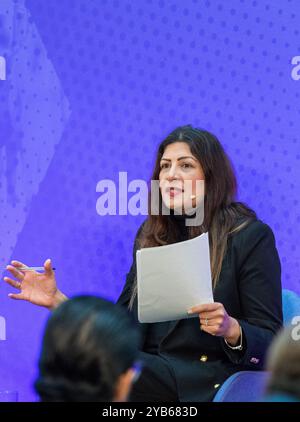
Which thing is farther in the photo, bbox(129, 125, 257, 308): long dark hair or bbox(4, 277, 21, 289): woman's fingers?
bbox(129, 125, 257, 308): long dark hair

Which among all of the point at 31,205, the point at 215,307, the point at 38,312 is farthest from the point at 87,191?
the point at 215,307

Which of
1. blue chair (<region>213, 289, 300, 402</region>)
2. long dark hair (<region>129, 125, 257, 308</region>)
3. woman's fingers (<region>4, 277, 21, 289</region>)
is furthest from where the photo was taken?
long dark hair (<region>129, 125, 257, 308</region>)

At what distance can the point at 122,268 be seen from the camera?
308 cm

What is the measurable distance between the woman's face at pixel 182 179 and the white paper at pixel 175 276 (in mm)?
385

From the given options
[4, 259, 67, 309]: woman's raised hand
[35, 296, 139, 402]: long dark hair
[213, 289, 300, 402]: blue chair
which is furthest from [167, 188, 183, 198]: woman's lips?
[35, 296, 139, 402]: long dark hair

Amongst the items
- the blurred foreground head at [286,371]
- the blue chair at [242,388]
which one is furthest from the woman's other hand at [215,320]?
the blurred foreground head at [286,371]

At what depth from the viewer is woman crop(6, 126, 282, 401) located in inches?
92.6

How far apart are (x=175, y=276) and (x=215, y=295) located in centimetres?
28

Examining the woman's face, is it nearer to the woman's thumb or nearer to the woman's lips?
the woman's lips

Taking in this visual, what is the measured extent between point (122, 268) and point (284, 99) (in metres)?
0.95

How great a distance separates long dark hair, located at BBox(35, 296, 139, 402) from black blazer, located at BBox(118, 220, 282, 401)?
3.62 ft

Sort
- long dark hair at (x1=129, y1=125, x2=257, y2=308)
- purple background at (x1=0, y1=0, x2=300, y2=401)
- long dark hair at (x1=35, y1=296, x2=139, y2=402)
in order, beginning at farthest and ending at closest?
1. purple background at (x1=0, y1=0, x2=300, y2=401)
2. long dark hair at (x1=129, y1=125, x2=257, y2=308)
3. long dark hair at (x1=35, y1=296, x2=139, y2=402)

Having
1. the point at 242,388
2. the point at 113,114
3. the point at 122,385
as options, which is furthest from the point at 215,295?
the point at 122,385

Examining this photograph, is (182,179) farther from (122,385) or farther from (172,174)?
(122,385)
